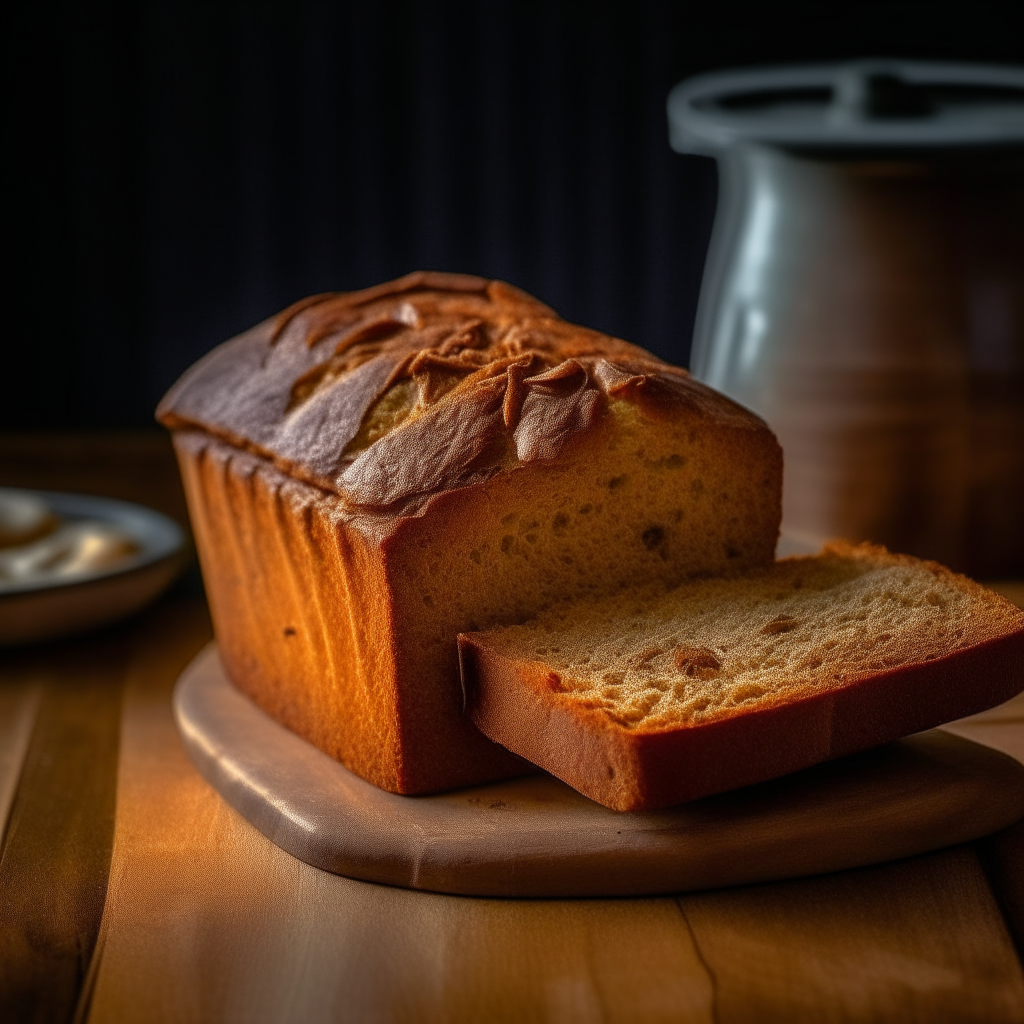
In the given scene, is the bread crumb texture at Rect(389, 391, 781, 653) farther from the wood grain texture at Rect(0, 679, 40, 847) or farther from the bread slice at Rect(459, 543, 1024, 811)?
the wood grain texture at Rect(0, 679, 40, 847)

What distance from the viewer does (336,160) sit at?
3.92 m

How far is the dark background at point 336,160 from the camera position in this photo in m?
3.79

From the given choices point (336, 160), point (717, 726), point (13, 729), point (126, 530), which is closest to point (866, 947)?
point (717, 726)

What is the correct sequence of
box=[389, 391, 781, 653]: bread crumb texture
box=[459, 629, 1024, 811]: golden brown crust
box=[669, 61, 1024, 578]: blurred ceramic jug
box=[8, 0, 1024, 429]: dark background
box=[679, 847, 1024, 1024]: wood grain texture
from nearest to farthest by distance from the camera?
box=[679, 847, 1024, 1024]: wood grain texture, box=[459, 629, 1024, 811]: golden brown crust, box=[389, 391, 781, 653]: bread crumb texture, box=[669, 61, 1024, 578]: blurred ceramic jug, box=[8, 0, 1024, 429]: dark background

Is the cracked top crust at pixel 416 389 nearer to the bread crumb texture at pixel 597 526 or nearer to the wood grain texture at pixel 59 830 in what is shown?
the bread crumb texture at pixel 597 526

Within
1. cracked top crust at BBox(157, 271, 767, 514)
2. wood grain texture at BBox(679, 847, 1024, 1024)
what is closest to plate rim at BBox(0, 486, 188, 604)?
cracked top crust at BBox(157, 271, 767, 514)

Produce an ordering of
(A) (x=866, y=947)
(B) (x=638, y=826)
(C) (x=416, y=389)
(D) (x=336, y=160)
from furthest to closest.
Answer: (D) (x=336, y=160) < (C) (x=416, y=389) < (B) (x=638, y=826) < (A) (x=866, y=947)

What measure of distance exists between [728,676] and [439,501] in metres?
0.36

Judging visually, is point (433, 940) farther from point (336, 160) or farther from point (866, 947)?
point (336, 160)

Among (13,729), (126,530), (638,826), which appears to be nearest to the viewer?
(638,826)

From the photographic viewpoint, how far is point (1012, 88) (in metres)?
2.68

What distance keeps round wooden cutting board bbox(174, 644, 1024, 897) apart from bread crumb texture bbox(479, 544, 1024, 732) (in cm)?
13

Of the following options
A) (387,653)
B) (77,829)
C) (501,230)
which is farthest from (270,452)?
(501,230)

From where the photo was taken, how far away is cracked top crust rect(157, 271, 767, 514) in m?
1.63
